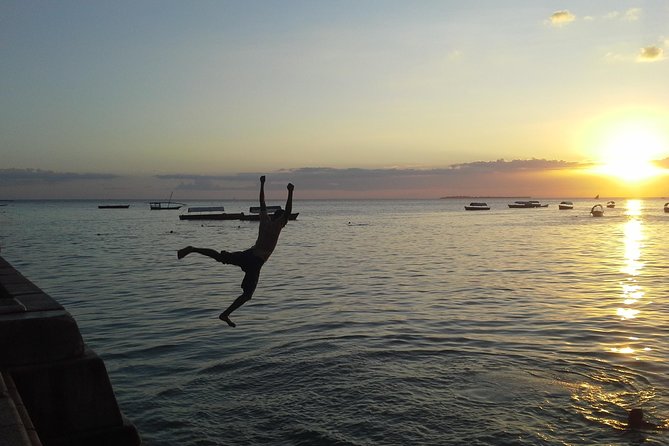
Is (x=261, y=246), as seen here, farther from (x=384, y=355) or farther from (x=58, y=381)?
(x=384, y=355)

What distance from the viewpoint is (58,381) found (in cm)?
713

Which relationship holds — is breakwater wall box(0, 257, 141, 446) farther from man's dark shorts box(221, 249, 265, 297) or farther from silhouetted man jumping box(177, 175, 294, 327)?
man's dark shorts box(221, 249, 265, 297)

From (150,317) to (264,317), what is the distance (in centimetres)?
406

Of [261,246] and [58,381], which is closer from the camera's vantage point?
[58,381]

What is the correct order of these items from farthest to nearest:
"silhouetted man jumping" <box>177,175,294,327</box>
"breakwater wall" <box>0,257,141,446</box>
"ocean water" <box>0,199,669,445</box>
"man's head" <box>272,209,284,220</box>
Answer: "ocean water" <box>0,199,669,445</box> → "man's head" <box>272,209,284,220</box> → "silhouetted man jumping" <box>177,175,294,327</box> → "breakwater wall" <box>0,257,141,446</box>

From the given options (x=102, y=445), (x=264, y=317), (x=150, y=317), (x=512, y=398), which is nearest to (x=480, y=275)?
(x=264, y=317)

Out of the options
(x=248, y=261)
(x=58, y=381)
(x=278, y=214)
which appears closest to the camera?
(x=58, y=381)

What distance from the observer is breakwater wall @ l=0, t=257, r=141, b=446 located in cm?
697

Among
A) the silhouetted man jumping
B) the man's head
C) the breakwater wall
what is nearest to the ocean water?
the breakwater wall

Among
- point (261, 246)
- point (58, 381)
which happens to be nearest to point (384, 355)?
point (261, 246)

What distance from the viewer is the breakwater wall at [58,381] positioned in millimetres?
6973

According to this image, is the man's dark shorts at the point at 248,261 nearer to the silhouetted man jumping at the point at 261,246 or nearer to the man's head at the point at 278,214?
the silhouetted man jumping at the point at 261,246

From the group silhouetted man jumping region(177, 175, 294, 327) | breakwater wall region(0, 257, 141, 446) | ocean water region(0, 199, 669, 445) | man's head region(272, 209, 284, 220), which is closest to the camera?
breakwater wall region(0, 257, 141, 446)

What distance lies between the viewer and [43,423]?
6969 millimetres
